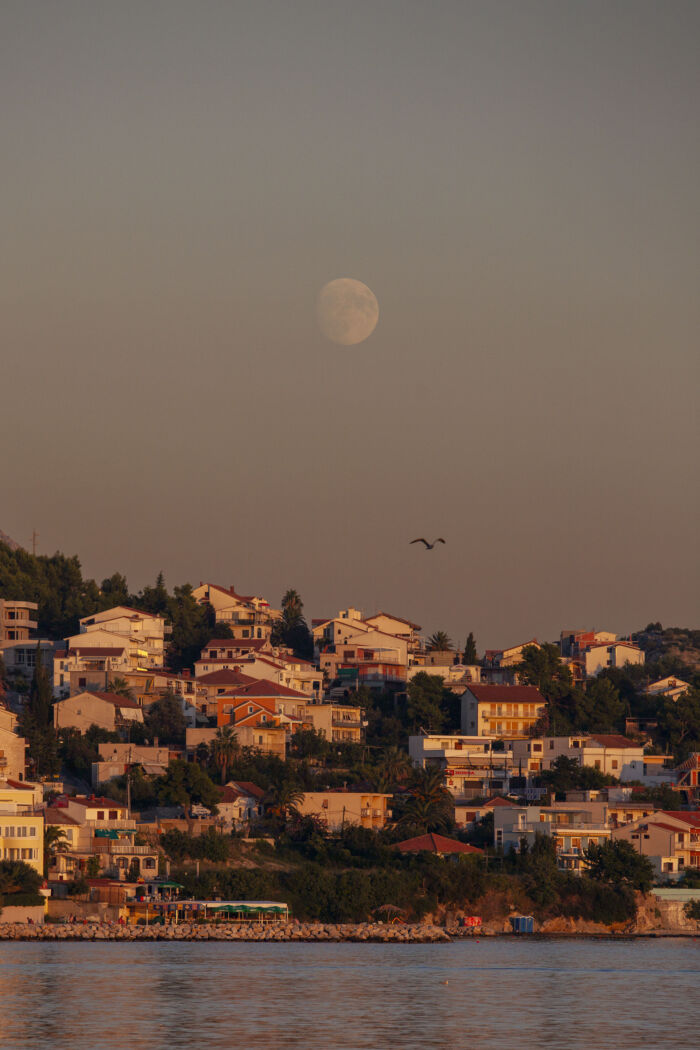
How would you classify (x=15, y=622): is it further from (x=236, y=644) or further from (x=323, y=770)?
(x=323, y=770)

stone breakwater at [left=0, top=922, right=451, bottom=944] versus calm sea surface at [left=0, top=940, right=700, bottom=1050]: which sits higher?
stone breakwater at [left=0, top=922, right=451, bottom=944]

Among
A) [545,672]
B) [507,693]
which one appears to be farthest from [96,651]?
[545,672]

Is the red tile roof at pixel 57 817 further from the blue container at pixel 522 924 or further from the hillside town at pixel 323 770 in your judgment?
the blue container at pixel 522 924

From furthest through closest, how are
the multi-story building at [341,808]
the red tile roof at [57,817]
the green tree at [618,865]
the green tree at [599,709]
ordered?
the green tree at [599,709] < the multi-story building at [341,808] < the green tree at [618,865] < the red tile roof at [57,817]

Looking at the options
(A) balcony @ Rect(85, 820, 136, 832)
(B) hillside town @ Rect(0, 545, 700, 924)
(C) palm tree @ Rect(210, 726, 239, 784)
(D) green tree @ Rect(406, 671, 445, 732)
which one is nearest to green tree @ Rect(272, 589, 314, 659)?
(B) hillside town @ Rect(0, 545, 700, 924)

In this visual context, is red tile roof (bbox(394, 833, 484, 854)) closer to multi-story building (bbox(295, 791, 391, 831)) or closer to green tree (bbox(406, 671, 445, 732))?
Answer: multi-story building (bbox(295, 791, 391, 831))

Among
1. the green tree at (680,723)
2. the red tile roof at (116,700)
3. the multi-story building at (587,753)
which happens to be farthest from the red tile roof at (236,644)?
the green tree at (680,723)

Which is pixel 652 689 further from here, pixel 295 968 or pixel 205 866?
pixel 295 968
